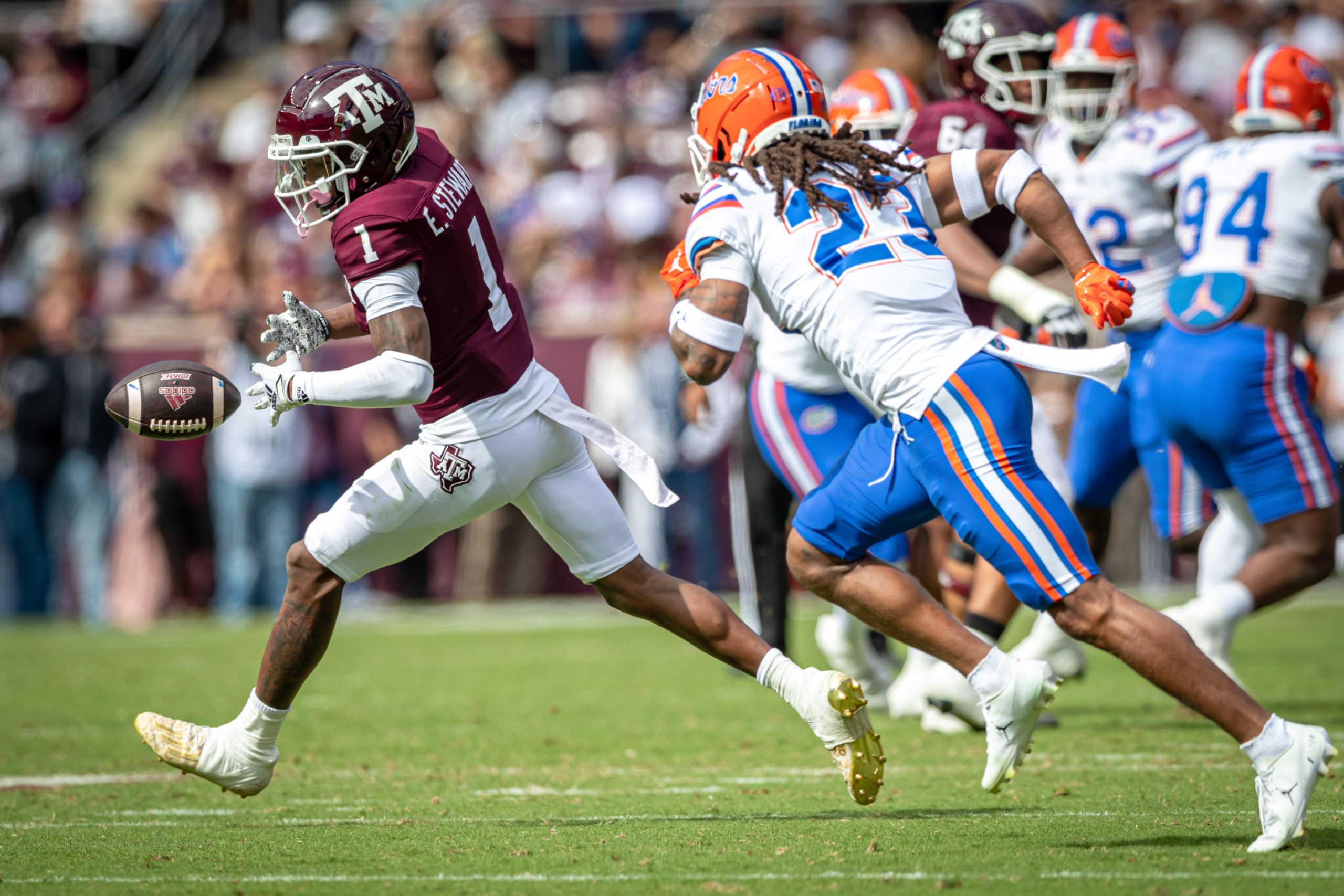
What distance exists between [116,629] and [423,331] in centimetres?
859

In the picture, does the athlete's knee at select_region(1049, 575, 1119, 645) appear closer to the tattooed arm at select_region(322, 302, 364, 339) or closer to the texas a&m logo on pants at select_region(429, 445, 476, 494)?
the texas a&m logo on pants at select_region(429, 445, 476, 494)

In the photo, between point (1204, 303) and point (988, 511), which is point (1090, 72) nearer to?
point (1204, 303)

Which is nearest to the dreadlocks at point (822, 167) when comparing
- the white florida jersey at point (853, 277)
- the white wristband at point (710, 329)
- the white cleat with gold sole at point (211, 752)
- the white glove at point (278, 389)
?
the white florida jersey at point (853, 277)

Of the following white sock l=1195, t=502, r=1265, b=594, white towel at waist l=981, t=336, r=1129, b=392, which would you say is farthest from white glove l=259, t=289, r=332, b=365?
white sock l=1195, t=502, r=1265, b=594

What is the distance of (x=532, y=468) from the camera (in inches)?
179

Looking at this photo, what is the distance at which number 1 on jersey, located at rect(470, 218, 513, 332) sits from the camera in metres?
4.54

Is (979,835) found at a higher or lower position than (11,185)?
higher

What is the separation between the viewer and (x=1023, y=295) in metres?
4.96

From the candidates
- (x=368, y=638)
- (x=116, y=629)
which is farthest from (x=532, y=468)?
(x=116, y=629)

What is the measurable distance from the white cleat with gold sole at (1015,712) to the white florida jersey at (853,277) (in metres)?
0.72

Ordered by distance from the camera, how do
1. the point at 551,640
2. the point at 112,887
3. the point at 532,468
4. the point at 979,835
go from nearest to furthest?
the point at 112,887 → the point at 979,835 → the point at 532,468 → the point at 551,640

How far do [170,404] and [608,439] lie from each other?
4.05ft

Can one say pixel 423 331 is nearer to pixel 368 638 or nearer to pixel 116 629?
pixel 368 638

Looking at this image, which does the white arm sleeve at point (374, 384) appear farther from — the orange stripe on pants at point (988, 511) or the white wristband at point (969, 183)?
the white wristband at point (969, 183)
